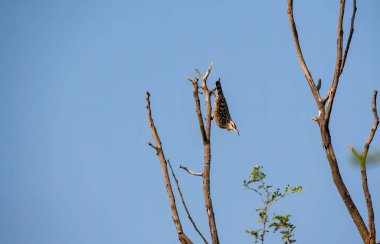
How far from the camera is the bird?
1031 centimetres

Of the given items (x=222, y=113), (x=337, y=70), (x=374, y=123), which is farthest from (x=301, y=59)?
(x=222, y=113)

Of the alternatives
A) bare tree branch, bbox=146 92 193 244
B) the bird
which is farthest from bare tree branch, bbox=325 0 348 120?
the bird

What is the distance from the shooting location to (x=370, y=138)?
12.5ft

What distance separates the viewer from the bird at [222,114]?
10312 millimetres

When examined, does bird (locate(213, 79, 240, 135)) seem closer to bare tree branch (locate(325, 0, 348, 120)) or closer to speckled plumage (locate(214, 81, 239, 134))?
speckled plumage (locate(214, 81, 239, 134))

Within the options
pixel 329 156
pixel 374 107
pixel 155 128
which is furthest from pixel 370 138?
pixel 155 128

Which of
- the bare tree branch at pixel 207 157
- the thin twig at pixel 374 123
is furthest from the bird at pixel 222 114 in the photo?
the thin twig at pixel 374 123

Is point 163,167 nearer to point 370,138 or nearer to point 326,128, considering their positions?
point 326,128

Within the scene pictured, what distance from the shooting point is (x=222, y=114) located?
10.7m

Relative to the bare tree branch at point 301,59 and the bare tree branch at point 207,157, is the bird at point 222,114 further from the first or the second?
the bare tree branch at point 301,59

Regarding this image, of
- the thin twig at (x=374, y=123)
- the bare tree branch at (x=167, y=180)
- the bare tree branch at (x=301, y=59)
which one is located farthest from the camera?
the bare tree branch at (x=301, y=59)

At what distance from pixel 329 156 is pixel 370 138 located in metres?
0.50

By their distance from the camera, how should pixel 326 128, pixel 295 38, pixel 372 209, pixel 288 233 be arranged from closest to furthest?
pixel 372 209 < pixel 326 128 < pixel 295 38 < pixel 288 233

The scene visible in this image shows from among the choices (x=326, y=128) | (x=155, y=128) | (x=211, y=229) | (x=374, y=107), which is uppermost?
(x=155, y=128)
